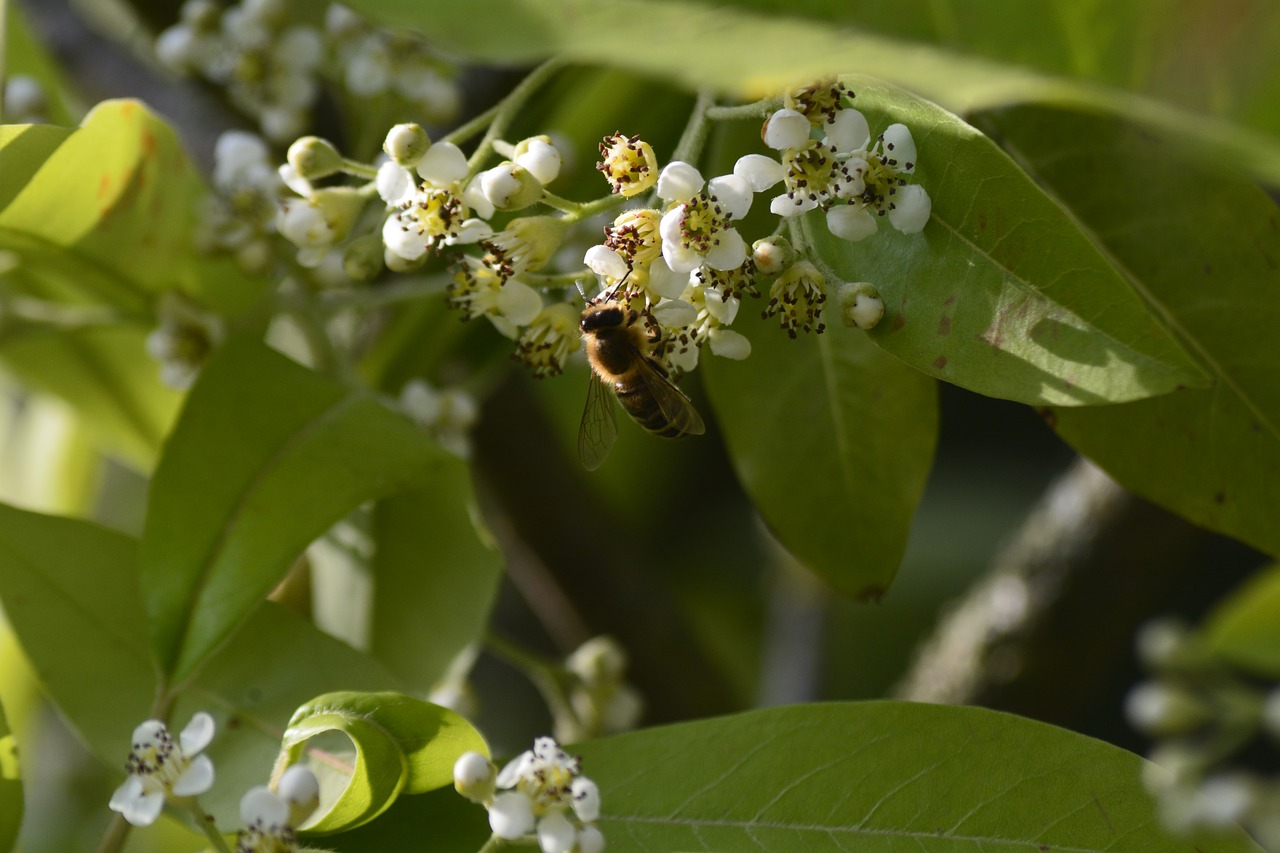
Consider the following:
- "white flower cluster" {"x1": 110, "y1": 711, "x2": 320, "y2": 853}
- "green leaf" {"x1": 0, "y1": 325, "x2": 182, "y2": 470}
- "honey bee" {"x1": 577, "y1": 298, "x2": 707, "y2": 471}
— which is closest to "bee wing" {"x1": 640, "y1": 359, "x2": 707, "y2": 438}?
"honey bee" {"x1": 577, "y1": 298, "x2": 707, "y2": 471}

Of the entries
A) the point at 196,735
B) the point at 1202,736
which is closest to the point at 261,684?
the point at 196,735

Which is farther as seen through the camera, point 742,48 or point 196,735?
point 196,735

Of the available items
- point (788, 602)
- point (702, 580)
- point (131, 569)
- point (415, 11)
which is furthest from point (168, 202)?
point (702, 580)

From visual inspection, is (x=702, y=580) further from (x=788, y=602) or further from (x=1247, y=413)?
(x=1247, y=413)

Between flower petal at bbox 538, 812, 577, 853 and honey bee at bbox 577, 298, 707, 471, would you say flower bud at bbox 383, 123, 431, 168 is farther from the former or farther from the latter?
flower petal at bbox 538, 812, 577, 853

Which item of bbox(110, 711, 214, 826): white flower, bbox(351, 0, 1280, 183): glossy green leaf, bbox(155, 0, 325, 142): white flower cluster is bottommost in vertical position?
bbox(110, 711, 214, 826): white flower

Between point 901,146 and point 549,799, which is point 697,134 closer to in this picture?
point 901,146

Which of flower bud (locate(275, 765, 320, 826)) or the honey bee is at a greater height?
the honey bee

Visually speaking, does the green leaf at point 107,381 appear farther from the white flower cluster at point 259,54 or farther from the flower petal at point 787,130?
the flower petal at point 787,130

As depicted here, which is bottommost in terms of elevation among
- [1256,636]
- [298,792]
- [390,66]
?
[298,792]
